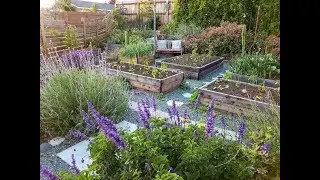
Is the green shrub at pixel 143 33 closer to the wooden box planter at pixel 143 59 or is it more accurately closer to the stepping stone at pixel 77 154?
the wooden box planter at pixel 143 59

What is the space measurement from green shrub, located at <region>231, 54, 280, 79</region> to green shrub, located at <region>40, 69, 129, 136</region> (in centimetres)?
179

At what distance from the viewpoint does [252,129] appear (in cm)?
190

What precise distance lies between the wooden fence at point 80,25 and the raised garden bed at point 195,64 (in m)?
1.86

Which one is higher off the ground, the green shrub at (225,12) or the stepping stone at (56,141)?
the green shrub at (225,12)

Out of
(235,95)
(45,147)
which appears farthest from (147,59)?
(45,147)

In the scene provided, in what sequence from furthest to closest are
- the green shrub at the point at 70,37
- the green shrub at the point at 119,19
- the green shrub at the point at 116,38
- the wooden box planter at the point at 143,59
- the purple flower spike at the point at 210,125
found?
the green shrub at the point at 119,19, the green shrub at the point at 116,38, the green shrub at the point at 70,37, the wooden box planter at the point at 143,59, the purple flower spike at the point at 210,125

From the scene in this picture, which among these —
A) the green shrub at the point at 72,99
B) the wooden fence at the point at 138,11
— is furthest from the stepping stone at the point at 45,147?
the wooden fence at the point at 138,11

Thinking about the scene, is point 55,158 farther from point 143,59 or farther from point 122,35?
point 122,35

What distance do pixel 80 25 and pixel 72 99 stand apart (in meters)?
3.94

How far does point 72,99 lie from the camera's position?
241 centimetres

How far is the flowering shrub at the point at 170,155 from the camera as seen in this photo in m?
1.21
